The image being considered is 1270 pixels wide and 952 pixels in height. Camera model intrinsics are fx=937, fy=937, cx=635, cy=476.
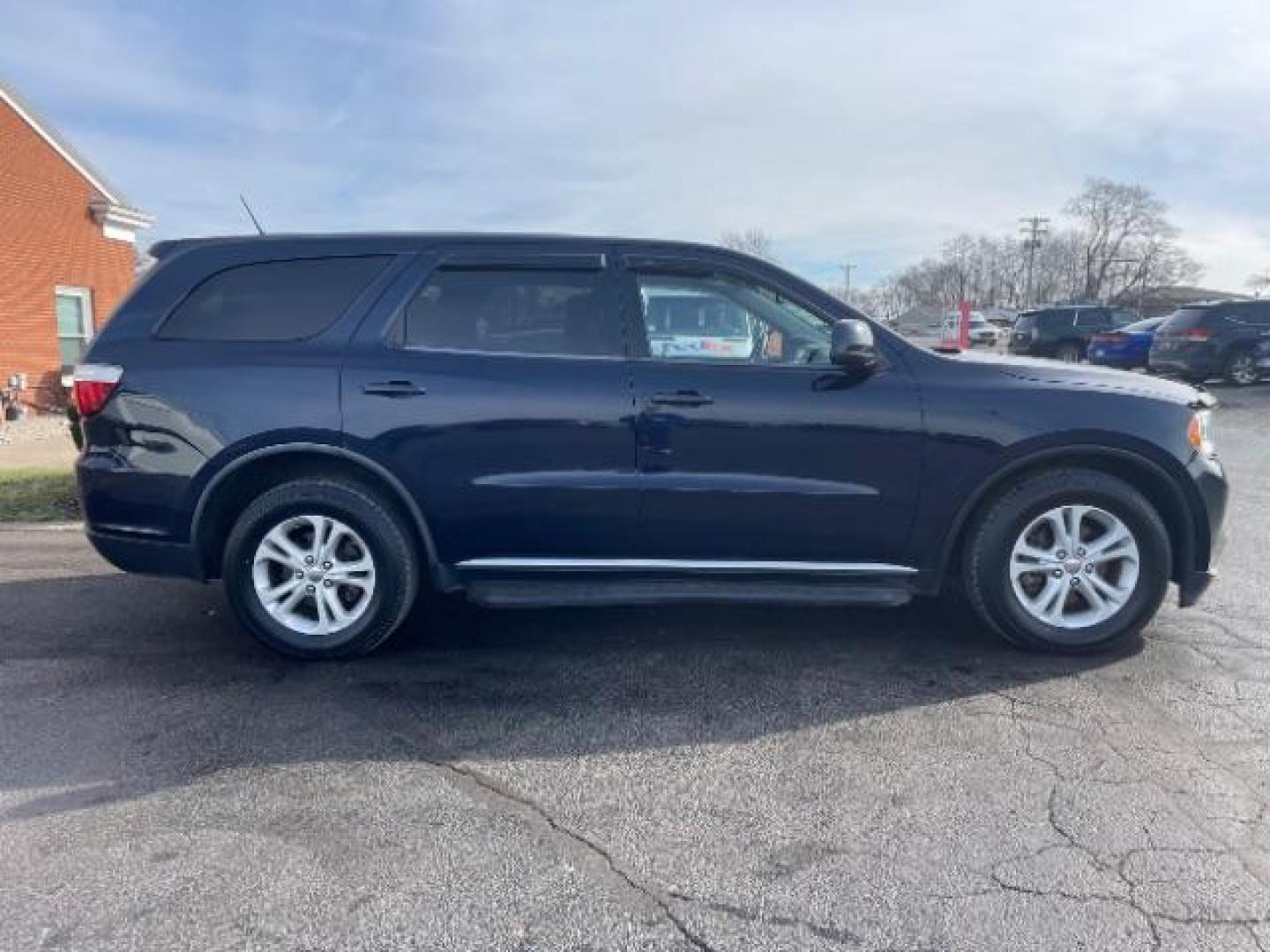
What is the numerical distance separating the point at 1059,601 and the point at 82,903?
152 inches

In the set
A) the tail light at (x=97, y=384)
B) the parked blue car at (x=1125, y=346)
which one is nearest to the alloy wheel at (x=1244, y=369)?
the parked blue car at (x=1125, y=346)

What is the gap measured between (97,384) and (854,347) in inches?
131

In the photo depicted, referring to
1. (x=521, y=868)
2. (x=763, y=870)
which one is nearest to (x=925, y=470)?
(x=763, y=870)

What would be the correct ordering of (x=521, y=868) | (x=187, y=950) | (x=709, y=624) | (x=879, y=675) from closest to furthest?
(x=187, y=950) → (x=521, y=868) → (x=879, y=675) → (x=709, y=624)

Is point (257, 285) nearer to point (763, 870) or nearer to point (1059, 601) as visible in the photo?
point (763, 870)

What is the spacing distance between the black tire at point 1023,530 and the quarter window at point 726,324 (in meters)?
1.08

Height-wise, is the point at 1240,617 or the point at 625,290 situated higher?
the point at 625,290

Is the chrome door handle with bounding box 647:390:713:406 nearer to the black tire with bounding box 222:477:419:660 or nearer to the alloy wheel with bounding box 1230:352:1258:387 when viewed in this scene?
the black tire with bounding box 222:477:419:660

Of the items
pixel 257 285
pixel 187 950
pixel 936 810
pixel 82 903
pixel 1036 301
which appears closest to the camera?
pixel 187 950

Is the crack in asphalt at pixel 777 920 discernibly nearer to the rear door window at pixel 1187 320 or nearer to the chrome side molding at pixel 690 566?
the chrome side molding at pixel 690 566

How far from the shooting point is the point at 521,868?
8.72ft

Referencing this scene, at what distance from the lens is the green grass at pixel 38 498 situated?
280 inches

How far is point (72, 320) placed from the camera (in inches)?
742

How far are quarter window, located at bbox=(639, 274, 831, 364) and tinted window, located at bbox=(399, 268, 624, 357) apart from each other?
0.70 feet
